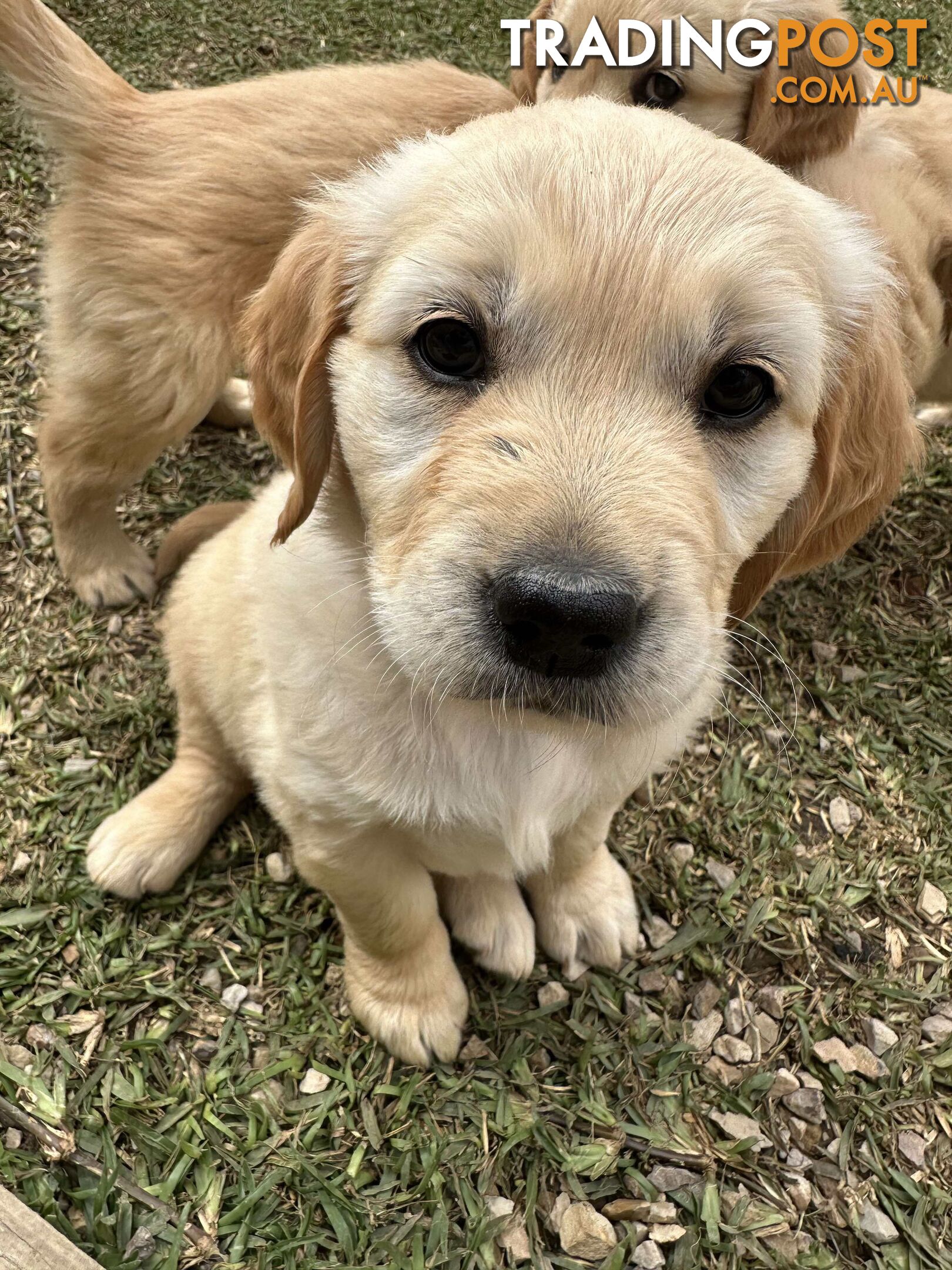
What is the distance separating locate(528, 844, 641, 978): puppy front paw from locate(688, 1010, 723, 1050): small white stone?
219 millimetres

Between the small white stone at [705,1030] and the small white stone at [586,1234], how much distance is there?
43 cm

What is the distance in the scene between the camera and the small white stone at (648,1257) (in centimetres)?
183

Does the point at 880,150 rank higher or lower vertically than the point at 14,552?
higher

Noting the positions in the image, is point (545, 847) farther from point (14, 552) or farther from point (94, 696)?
point (14, 552)

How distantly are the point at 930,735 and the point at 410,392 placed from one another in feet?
6.90


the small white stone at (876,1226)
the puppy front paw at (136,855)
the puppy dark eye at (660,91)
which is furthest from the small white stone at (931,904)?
the puppy dark eye at (660,91)

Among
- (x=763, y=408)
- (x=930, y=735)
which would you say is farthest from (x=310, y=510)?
(x=930, y=735)

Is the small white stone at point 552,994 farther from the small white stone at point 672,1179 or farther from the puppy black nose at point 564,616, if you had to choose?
the puppy black nose at point 564,616

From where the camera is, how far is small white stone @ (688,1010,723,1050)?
214 cm

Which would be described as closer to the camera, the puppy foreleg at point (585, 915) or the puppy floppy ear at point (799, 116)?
the puppy foreleg at point (585, 915)

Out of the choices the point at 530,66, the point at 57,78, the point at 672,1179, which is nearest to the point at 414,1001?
the point at 672,1179

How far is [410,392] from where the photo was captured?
4.24ft

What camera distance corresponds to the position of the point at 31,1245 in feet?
4.88

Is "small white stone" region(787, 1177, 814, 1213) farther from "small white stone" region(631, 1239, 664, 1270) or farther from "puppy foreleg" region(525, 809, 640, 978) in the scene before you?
"puppy foreleg" region(525, 809, 640, 978)
